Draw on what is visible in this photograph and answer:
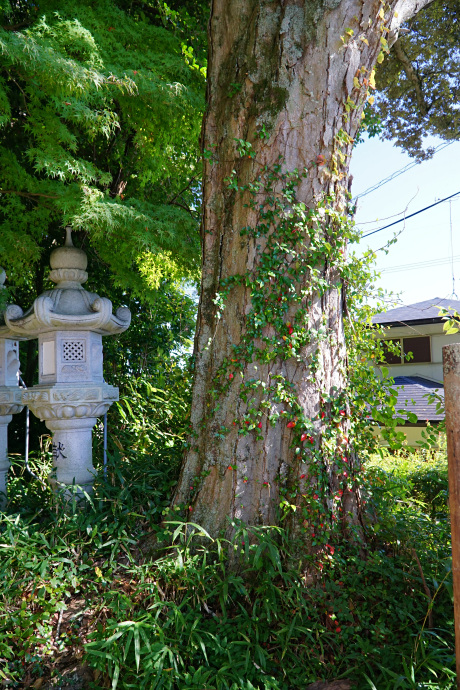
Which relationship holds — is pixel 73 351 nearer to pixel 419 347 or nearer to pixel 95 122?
pixel 95 122

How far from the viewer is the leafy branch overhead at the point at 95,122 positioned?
3.37m

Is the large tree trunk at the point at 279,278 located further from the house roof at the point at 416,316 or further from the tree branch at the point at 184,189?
the house roof at the point at 416,316

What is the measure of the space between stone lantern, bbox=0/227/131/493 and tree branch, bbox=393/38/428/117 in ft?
15.2

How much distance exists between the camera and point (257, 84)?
10.1 feet

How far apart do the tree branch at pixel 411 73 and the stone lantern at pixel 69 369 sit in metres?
4.64

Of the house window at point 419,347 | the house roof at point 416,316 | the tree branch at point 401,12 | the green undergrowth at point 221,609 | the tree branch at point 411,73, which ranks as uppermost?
the tree branch at point 411,73

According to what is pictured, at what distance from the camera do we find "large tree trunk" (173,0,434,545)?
2930 millimetres

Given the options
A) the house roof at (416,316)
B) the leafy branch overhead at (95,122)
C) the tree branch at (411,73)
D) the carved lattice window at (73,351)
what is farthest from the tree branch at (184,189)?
the house roof at (416,316)

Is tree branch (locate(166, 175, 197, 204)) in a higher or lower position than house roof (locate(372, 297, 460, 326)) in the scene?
higher

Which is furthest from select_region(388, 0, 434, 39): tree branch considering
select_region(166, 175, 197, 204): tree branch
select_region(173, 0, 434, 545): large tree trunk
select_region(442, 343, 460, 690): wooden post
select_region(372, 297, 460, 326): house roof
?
select_region(372, 297, 460, 326): house roof

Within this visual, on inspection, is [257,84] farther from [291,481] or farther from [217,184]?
[291,481]

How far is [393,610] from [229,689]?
96 cm

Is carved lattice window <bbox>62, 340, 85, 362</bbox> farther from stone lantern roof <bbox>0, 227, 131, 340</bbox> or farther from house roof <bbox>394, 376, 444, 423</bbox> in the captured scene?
house roof <bbox>394, 376, 444, 423</bbox>

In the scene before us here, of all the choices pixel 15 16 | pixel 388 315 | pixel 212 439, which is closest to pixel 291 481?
pixel 212 439
